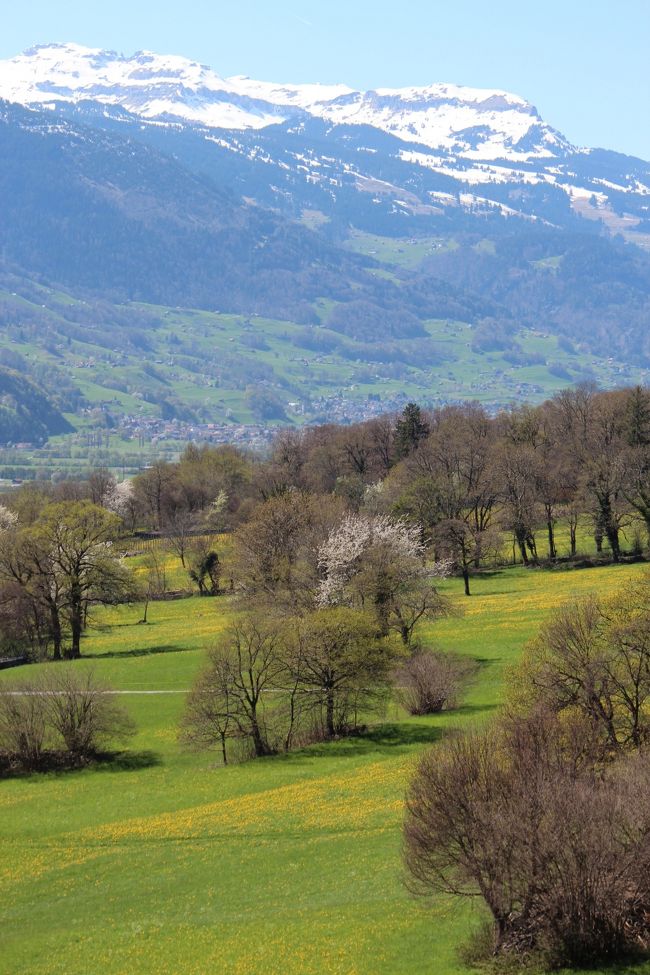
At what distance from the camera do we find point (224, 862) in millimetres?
39656

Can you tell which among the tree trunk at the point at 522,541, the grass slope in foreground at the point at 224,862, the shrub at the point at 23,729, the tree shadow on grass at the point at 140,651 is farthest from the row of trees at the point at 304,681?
the tree trunk at the point at 522,541

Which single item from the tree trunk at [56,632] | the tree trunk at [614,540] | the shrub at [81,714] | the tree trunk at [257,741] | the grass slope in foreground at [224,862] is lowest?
the grass slope in foreground at [224,862]

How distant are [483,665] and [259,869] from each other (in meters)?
25.1

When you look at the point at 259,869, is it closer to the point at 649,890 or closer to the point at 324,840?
the point at 324,840

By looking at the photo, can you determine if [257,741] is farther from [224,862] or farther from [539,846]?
[539,846]

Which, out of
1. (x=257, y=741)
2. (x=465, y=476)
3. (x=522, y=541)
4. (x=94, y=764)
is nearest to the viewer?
(x=257, y=741)

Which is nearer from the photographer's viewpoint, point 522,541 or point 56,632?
point 56,632

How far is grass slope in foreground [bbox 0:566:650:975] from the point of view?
30.8m

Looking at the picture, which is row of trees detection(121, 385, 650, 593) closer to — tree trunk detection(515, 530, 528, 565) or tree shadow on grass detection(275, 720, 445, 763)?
tree trunk detection(515, 530, 528, 565)

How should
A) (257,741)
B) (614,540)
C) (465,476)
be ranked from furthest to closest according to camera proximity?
(465,476)
(614,540)
(257,741)

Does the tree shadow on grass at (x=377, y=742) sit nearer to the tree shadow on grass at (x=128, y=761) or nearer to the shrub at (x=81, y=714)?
the tree shadow on grass at (x=128, y=761)

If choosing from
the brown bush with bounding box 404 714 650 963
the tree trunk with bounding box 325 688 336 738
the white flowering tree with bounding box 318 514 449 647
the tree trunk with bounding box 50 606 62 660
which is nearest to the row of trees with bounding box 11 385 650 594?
the white flowering tree with bounding box 318 514 449 647

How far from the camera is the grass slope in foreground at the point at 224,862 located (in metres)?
30.8

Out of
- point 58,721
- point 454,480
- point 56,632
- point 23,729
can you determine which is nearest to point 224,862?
point 58,721
